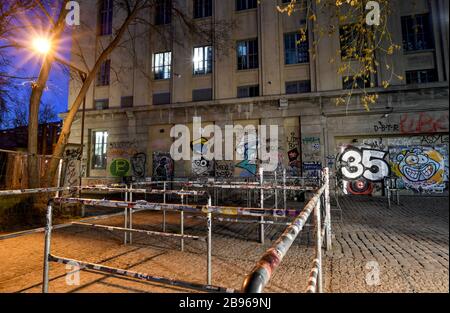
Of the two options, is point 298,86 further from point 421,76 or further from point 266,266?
point 266,266

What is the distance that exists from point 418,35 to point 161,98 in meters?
17.3

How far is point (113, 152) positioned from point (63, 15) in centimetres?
1209

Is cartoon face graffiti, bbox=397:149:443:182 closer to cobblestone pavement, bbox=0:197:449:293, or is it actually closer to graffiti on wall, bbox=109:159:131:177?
cobblestone pavement, bbox=0:197:449:293

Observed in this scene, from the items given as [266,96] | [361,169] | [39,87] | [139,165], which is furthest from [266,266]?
[139,165]

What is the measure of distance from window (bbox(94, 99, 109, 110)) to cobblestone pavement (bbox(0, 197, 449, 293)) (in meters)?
15.7

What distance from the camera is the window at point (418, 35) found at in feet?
49.2

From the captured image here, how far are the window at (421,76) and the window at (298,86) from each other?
5611mm

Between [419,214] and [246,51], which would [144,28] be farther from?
[419,214]

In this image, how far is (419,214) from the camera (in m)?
8.80

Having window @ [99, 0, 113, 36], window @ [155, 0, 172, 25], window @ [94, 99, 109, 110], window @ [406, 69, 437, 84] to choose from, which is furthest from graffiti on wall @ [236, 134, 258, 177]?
window @ [99, 0, 113, 36]

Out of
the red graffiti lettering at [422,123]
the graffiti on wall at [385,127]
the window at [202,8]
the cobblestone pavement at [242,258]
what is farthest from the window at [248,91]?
the cobblestone pavement at [242,258]

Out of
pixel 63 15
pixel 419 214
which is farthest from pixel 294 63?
pixel 63 15

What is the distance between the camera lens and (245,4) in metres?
18.1

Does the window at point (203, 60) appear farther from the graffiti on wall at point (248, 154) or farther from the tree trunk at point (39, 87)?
the tree trunk at point (39, 87)
